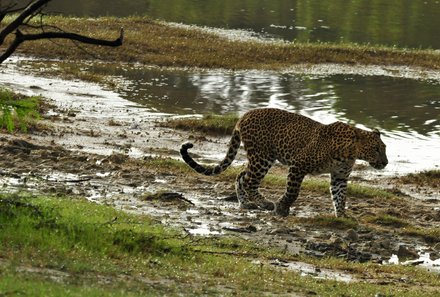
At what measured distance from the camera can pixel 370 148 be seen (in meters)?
17.1

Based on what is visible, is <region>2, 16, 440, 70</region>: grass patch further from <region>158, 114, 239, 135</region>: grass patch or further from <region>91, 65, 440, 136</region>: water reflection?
<region>158, 114, 239, 135</region>: grass patch

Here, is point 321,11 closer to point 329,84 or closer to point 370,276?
point 329,84

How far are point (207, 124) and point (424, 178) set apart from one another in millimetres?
5659

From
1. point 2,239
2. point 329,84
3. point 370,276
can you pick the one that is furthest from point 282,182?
point 329,84

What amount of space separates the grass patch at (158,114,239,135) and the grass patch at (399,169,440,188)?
487cm

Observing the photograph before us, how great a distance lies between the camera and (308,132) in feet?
57.0

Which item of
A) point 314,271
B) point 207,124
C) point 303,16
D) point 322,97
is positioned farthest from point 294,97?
point 303,16

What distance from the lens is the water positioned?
48.6m

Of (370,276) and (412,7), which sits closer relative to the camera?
(370,276)

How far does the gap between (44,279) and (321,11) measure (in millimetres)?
50377

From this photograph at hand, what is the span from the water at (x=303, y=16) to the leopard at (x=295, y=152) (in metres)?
28.2

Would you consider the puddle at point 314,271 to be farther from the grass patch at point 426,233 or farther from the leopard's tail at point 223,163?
the leopard's tail at point 223,163

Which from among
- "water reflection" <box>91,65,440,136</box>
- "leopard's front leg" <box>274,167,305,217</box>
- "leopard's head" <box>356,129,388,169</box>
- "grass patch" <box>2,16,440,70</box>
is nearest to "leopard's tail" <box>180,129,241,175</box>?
"leopard's front leg" <box>274,167,305,217</box>

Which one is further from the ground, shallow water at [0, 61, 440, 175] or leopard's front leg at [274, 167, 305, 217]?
leopard's front leg at [274, 167, 305, 217]
